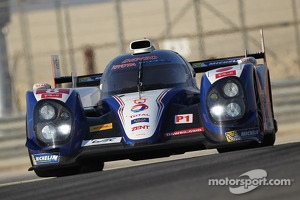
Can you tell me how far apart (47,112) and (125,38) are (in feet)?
73.7

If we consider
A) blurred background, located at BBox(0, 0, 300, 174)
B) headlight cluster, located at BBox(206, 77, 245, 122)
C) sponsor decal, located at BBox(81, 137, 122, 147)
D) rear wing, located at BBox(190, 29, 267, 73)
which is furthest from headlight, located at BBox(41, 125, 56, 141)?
blurred background, located at BBox(0, 0, 300, 174)

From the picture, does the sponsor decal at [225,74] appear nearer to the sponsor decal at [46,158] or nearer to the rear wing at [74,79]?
the sponsor decal at [46,158]

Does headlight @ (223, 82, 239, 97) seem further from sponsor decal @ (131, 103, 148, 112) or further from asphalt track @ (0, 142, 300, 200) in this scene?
sponsor decal @ (131, 103, 148, 112)

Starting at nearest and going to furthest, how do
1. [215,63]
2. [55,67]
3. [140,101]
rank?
[140,101], [215,63], [55,67]

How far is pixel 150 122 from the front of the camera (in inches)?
353

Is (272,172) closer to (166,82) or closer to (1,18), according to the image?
(166,82)

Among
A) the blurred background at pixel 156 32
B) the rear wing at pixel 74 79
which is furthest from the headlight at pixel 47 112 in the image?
the blurred background at pixel 156 32

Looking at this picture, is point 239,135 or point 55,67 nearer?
point 239,135

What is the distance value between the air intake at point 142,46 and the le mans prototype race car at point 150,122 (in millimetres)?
1235

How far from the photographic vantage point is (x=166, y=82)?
33.6 feet

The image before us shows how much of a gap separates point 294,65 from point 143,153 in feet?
45.1

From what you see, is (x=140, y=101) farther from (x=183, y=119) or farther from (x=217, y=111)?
(x=217, y=111)

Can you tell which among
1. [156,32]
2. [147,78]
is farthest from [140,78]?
[156,32]
